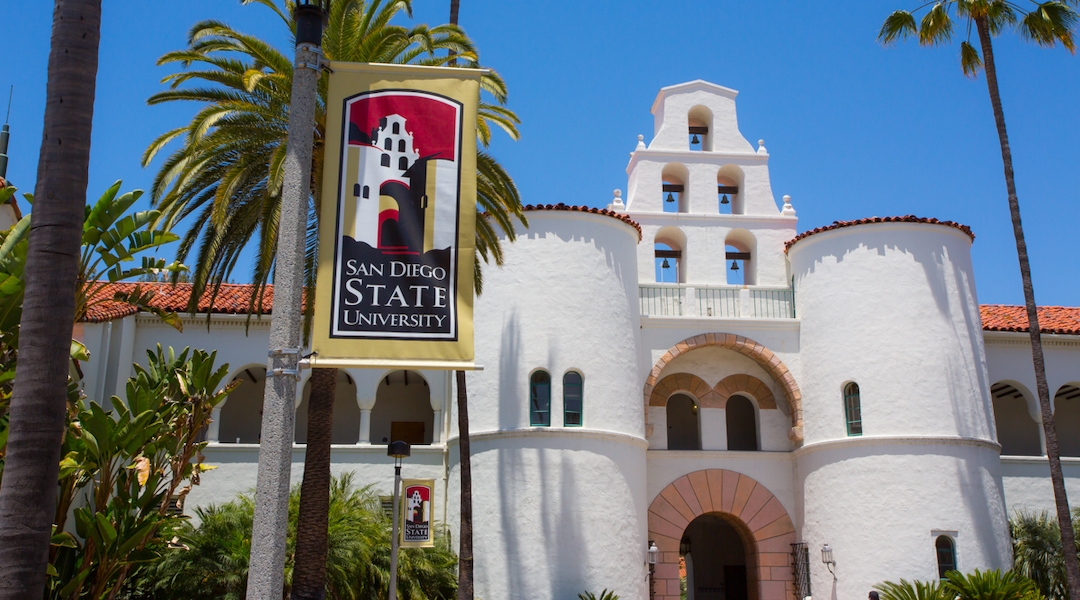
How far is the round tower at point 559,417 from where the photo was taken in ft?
74.5

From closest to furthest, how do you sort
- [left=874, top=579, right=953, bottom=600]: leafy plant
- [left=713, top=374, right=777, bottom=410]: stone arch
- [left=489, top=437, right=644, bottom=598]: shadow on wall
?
[left=874, top=579, right=953, bottom=600]: leafy plant → [left=489, top=437, right=644, bottom=598]: shadow on wall → [left=713, top=374, right=777, bottom=410]: stone arch

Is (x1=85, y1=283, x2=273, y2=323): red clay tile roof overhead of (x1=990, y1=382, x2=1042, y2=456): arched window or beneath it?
overhead

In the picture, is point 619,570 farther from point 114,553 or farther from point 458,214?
point 458,214

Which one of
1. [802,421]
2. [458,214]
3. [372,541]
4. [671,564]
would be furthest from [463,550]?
[458,214]

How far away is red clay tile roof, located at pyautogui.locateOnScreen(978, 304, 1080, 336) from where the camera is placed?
2758cm

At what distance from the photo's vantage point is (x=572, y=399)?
24.0 m

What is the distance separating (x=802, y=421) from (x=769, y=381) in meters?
1.54

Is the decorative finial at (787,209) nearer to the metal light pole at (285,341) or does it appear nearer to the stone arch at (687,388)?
the stone arch at (687,388)

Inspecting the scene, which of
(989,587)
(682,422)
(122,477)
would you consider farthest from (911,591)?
(122,477)

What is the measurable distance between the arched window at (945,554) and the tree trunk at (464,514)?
34.5ft

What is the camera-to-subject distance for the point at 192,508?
24.9m

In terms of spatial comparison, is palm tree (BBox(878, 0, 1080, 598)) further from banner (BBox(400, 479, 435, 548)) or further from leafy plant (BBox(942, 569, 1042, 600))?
banner (BBox(400, 479, 435, 548))

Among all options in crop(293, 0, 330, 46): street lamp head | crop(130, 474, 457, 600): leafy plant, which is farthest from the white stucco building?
crop(293, 0, 330, 46): street lamp head

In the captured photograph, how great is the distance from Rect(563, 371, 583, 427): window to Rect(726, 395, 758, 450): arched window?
7795mm
